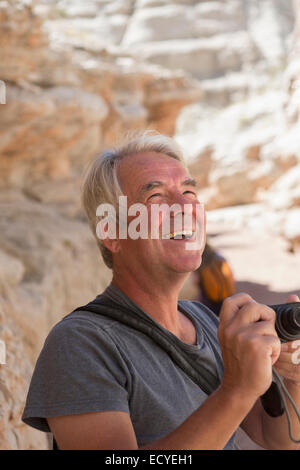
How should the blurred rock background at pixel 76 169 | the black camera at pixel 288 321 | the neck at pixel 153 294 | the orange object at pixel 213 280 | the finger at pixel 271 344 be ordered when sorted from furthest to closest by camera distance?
the orange object at pixel 213 280 < the blurred rock background at pixel 76 169 < the neck at pixel 153 294 < the black camera at pixel 288 321 < the finger at pixel 271 344

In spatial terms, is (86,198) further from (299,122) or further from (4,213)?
(299,122)

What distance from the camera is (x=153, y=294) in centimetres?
120

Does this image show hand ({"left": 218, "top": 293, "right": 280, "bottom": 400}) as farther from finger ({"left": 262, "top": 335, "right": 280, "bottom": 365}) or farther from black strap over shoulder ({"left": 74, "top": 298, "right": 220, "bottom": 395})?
black strap over shoulder ({"left": 74, "top": 298, "right": 220, "bottom": 395})

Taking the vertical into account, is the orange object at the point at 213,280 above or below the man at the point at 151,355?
above

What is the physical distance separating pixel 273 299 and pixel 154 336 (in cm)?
621

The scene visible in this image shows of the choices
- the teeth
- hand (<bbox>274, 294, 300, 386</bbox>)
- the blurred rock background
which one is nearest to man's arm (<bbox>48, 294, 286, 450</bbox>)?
hand (<bbox>274, 294, 300, 386</bbox>)

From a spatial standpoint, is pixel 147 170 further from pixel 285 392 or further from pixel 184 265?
pixel 285 392

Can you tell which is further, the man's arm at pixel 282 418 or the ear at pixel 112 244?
the ear at pixel 112 244

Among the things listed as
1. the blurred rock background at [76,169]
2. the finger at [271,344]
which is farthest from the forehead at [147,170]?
the finger at [271,344]

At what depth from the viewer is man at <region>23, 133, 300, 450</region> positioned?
84cm

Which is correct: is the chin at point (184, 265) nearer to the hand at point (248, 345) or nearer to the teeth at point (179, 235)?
the teeth at point (179, 235)

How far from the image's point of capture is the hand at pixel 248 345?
0.81 metres

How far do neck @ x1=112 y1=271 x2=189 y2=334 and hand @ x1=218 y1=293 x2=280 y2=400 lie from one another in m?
0.31

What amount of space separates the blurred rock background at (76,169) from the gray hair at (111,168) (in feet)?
0.67
